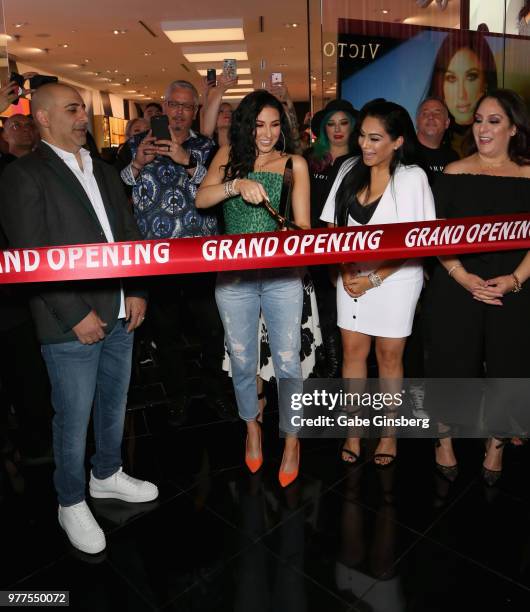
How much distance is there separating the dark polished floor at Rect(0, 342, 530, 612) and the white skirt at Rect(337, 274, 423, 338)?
0.77 metres

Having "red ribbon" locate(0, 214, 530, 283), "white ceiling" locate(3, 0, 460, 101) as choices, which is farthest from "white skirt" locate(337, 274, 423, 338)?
"white ceiling" locate(3, 0, 460, 101)

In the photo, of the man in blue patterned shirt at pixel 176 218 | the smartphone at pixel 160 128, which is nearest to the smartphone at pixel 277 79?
the man in blue patterned shirt at pixel 176 218

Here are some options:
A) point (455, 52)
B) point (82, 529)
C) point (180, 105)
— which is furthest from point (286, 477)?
point (455, 52)

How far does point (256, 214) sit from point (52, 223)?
2.83ft

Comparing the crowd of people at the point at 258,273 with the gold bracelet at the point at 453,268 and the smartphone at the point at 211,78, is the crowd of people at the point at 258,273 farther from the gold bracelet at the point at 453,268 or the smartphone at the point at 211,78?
the smartphone at the point at 211,78

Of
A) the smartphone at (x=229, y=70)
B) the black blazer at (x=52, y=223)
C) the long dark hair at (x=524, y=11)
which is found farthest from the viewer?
the long dark hair at (x=524, y=11)

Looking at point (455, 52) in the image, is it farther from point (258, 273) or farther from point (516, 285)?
point (258, 273)

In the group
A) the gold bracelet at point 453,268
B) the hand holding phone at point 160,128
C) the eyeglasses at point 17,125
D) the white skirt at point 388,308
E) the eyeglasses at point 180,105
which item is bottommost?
the white skirt at point 388,308

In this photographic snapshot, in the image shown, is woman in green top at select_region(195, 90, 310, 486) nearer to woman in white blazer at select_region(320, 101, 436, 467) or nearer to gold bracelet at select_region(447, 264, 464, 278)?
woman in white blazer at select_region(320, 101, 436, 467)

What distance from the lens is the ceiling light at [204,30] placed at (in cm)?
1087

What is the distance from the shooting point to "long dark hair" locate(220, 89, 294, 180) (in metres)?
2.33

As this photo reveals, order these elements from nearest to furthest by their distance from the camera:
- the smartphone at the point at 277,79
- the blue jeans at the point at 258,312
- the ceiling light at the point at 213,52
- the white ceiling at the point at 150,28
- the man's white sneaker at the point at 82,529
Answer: the man's white sneaker at the point at 82,529
the blue jeans at the point at 258,312
the smartphone at the point at 277,79
the white ceiling at the point at 150,28
the ceiling light at the point at 213,52

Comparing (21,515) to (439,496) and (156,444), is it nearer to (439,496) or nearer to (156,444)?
(156,444)

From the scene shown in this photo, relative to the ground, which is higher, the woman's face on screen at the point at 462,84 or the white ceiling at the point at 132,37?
the white ceiling at the point at 132,37
